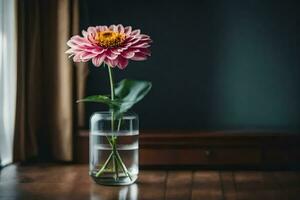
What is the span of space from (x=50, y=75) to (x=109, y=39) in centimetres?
121

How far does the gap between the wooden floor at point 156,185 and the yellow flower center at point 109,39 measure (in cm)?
57

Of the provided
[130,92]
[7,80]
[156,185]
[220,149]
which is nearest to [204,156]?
[220,149]

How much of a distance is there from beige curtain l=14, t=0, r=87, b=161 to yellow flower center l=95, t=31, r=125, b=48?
110cm

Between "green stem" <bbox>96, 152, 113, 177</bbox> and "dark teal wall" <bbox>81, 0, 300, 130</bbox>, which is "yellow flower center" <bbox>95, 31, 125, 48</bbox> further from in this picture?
"dark teal wall" <bbox>81, 0, 300, 130</bbox>

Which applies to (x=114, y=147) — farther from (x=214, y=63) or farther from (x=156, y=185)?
(x=214, y=63)

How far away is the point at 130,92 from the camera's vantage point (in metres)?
2.52

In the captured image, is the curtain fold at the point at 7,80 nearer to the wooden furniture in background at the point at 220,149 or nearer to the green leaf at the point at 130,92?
the wooden furniture in background at the point at 220,149

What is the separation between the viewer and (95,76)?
3.67 metres

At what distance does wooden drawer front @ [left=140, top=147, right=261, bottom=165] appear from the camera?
3258 millimetres

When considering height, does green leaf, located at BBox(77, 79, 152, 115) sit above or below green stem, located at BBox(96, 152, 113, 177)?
above

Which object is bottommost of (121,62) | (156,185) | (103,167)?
(156,185)

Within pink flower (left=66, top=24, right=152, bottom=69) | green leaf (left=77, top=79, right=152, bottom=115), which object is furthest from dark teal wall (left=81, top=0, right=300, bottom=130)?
pink flower (left=66, top=24, right=152, bottom=69)

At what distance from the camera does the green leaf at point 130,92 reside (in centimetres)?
242

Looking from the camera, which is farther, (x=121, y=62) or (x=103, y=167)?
(x=103, y=167)
